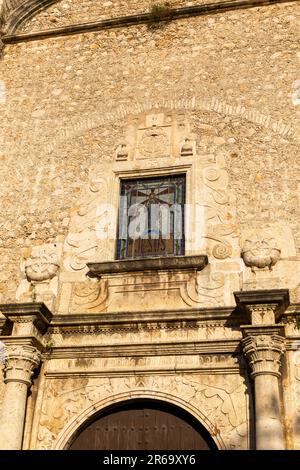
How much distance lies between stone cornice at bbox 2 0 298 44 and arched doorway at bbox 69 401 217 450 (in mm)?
5239

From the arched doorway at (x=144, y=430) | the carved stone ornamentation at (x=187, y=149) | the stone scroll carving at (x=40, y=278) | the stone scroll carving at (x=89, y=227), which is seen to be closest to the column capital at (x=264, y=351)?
the arched doorway at (x=144, y=430)

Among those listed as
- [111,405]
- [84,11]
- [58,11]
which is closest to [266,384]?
[111,405]

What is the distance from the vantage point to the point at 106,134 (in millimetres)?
8633

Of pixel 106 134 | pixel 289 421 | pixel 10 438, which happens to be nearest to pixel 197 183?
pixel 106 134

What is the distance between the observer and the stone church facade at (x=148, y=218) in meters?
6.81

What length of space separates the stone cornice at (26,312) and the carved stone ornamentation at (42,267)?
22.9 inches

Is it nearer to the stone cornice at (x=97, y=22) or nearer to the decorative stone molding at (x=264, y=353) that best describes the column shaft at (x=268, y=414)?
the decorative stone molding at (x=264, y=353)

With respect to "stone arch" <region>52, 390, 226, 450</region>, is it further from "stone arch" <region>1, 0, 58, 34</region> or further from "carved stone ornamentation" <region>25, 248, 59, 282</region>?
"stone arch" <region>1, 0, 58, 34</region>

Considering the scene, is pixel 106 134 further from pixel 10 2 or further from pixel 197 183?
pixel 10 2

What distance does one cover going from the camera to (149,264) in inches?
293

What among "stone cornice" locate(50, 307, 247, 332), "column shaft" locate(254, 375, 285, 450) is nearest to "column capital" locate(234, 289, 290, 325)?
"stone cornice" locate(50, 307, 247, 332)

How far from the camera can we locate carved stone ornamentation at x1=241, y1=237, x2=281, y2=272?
23.7 feet

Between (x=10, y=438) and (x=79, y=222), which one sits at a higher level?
(x=79, y=222)
